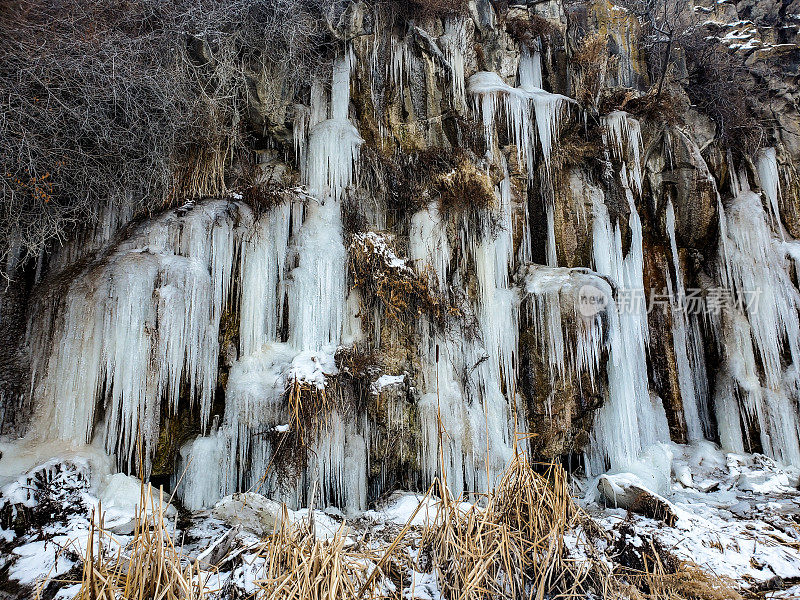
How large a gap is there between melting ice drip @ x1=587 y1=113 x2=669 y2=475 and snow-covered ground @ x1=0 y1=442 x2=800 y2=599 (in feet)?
3.42

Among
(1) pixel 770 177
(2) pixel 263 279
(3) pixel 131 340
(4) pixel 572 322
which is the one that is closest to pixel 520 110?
(4) pixel 572 322

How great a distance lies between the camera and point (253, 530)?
4133mm

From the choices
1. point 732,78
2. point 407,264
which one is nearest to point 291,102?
point 407,264

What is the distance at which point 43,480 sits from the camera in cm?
438

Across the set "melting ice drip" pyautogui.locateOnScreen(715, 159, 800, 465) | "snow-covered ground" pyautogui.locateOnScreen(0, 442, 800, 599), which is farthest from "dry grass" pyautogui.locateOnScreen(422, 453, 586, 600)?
"melting ice drip" pyautogui.locateOnScreen(715, 159, 800, 465)

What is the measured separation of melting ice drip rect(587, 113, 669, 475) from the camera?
6488mm

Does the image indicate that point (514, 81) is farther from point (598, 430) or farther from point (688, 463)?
point (688, 463)

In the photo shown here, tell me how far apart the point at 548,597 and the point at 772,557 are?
213cm

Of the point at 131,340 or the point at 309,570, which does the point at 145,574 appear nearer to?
the point at 309,570

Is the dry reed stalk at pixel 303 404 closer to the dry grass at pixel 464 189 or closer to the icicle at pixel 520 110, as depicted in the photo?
the dry grass at pixel 464 189

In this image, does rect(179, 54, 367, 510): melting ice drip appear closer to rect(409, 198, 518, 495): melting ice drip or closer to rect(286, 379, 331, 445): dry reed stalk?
rect(286, 379, 331, 445): dry reed stalk

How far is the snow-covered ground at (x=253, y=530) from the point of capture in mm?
3230

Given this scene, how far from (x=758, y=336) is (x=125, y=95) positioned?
9.16m

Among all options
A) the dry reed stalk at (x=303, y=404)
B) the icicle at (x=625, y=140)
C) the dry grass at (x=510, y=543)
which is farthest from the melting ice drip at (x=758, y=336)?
the dry reed stalk at (x=303, y=404)
